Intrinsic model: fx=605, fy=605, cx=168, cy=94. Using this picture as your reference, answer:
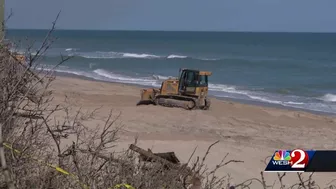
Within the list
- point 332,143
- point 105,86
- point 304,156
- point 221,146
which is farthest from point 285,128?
point 304,156

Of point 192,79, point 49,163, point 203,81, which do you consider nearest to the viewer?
point 49,163

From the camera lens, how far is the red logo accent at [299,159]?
3188mm

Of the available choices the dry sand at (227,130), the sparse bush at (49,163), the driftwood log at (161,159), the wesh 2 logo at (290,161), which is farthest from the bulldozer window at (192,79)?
the wesh 2 logo at (290,161)

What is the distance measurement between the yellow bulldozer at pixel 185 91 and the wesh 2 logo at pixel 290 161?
59.0 feet

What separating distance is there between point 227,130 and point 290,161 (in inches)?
669

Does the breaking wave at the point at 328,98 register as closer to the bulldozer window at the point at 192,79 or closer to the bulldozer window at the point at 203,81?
the bulldozer window at the point at 203,81

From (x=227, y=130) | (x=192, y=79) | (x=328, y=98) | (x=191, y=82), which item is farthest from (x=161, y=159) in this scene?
(x=328, y=98)

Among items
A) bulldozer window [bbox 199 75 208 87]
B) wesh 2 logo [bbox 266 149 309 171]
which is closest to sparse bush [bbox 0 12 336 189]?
wesh 2 logo [bbox 266 149 309 171]

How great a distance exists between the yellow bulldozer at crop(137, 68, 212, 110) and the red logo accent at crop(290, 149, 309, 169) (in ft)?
59.0

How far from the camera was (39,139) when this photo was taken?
4.99 metres

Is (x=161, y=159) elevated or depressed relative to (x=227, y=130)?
elevated

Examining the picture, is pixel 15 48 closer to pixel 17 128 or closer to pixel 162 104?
pixel 17 128

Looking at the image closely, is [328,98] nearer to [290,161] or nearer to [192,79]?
[192,79]

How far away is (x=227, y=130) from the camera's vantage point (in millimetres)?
20125
